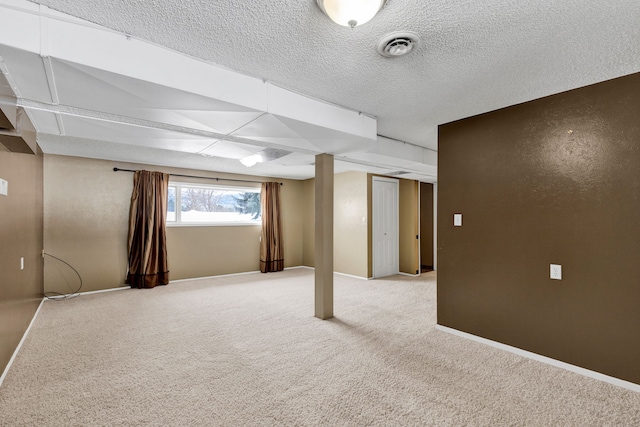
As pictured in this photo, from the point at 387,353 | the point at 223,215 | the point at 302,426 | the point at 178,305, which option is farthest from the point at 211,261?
the point at 302,426

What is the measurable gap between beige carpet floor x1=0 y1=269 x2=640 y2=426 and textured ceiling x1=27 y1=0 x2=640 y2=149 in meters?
2.41

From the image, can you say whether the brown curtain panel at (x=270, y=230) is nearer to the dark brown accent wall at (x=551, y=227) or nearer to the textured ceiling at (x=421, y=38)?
the dark brown accent wall at (x=551, y=227)

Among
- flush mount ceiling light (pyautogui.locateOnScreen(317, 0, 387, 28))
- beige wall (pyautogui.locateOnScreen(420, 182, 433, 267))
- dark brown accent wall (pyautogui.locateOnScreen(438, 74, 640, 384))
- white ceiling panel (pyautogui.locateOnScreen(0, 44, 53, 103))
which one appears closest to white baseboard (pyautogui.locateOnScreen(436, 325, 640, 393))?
dark brown accent wall (pyautogui.locateOnScreen(438, 74, 640, 384))

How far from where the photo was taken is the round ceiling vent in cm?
183

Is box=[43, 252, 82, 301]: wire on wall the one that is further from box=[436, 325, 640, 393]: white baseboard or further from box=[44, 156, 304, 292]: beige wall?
box=[436, 325, 640, 393]: white baseboard

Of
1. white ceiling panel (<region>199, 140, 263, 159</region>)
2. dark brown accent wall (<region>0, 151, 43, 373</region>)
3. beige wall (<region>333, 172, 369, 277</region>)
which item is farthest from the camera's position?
beige wall (<region>333, 172, 369, 277</region>)

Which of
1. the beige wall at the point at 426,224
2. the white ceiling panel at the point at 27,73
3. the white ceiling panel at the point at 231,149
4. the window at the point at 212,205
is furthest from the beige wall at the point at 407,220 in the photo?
the white ceiling panel at the point at 27,73

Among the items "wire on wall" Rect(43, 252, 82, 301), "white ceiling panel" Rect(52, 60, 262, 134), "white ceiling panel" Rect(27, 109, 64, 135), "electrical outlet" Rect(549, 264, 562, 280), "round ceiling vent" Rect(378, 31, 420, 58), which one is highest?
"round ceiling vent" Rect(378, 31, 420, 58)

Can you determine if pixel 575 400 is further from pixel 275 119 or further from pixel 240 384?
pixel 275 119

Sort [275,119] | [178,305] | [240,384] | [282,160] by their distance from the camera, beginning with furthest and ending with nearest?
[282,160] < [178,305] < [275,119] < [240,384]

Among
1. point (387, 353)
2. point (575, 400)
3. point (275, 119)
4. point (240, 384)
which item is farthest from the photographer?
point (387, 353)

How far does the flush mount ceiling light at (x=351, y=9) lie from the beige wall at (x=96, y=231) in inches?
205

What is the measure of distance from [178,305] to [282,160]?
261cm

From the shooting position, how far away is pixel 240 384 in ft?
7.55
